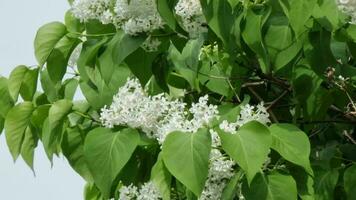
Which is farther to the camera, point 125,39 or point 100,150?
point 125,39

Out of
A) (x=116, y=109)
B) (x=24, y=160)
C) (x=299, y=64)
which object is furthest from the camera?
(x=24, y=160)

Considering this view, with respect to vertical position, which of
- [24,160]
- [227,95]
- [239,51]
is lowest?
[24,160]

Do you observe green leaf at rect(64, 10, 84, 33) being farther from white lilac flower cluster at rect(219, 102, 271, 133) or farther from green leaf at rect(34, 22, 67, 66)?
white lilac flower cluster at rect(219, 102, 271, 133)

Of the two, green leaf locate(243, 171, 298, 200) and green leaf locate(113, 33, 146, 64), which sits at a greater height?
green leaf locate(113, 33, 146, 64)

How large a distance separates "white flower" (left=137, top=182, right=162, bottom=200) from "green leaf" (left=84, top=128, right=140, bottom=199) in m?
0.08

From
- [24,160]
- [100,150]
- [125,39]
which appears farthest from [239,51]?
[24,160]

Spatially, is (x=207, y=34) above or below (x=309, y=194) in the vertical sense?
above

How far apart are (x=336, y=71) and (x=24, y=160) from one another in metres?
0.70

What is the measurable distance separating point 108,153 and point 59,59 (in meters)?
0.36

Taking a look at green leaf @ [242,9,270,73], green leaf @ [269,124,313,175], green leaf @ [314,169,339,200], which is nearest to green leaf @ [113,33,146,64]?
green leaf @ [242,9,270,73]

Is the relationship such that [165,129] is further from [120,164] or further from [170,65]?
[170,65]

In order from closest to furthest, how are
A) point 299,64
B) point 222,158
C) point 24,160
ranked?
point 222,158 → point 299,64 → point 24,160

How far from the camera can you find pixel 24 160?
172cm

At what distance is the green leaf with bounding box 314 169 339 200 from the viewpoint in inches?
58.9
